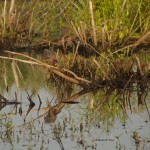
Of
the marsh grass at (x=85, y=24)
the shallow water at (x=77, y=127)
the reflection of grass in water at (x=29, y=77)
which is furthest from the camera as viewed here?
the marsh grass at (x=85, y=24)

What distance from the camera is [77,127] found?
5352 mm

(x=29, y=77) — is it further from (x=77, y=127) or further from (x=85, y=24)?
(x=77, y=127)

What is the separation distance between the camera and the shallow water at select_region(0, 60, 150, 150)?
482cm

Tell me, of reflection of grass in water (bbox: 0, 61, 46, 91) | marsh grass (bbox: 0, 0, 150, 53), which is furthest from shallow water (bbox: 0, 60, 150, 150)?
marsh grass (bbox: 0, 0, 150, 53)

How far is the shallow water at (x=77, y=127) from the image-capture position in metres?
4.82

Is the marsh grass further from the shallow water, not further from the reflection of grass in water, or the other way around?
the shallow water

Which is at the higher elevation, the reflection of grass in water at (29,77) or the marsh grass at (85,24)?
the marsh grass at (85,24)

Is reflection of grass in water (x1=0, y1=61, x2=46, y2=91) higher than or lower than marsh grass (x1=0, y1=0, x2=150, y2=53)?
lower

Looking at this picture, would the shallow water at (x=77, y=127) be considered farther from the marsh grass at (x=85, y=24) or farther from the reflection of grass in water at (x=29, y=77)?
the marsh grass at (x=85, y=24)

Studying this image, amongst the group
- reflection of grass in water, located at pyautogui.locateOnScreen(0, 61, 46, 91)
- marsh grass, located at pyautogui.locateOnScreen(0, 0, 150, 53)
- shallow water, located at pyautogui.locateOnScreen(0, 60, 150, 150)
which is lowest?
shallow water, located at pyautogui.locateOnScreen(0, 60, 150, 150)

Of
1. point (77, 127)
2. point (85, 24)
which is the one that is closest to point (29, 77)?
point (85, 24)

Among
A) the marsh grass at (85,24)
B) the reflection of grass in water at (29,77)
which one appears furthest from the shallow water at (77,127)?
the marsh grass at (85,24)

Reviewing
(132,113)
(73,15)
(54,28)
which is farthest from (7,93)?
(54,28)

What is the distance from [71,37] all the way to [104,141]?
542 cm
